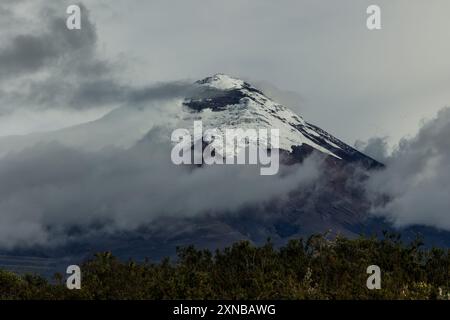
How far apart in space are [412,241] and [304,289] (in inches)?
511

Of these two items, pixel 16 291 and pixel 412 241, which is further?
pixel 412 241

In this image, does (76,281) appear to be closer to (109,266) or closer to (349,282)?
(109,266)

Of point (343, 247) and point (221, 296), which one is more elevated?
point (343, 247)

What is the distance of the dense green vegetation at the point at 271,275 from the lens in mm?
37688

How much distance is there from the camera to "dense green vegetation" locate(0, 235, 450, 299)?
37.7 m

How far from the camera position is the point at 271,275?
42.2 meters
